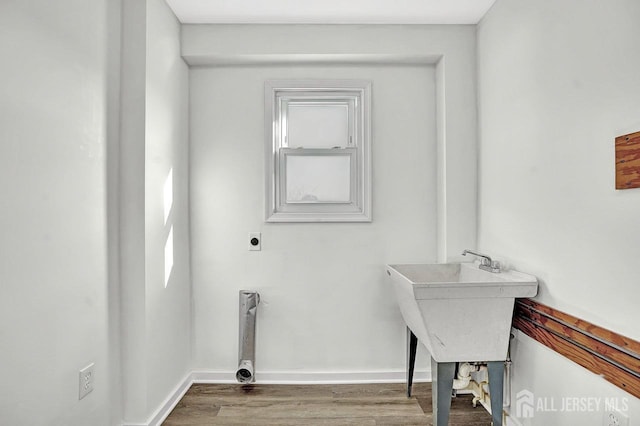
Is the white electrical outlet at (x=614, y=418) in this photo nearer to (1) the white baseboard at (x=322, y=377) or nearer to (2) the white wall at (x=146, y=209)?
(1) the white baseboard at (x=322, y=377)

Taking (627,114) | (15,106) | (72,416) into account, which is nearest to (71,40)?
(15,106)

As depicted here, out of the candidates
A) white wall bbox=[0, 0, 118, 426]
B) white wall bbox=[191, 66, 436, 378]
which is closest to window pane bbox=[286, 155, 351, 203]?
white wall bbox=[191, 66, 436, 378]

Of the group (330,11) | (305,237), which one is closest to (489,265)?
(305,237)

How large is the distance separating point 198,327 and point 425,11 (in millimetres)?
2657

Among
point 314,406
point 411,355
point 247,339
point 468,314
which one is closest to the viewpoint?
point 468,314

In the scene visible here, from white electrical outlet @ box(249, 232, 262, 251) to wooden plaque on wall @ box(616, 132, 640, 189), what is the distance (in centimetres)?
→ 205

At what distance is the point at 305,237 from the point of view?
274 cm

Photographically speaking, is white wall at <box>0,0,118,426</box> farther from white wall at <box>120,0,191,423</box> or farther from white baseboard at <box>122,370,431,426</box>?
white baseboard at <box>122,370,431,426</box>

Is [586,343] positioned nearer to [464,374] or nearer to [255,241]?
[464,374]

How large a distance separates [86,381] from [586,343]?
2.17m

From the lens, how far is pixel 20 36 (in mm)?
1376

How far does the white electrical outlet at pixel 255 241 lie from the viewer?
272 cm

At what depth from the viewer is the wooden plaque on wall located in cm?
128

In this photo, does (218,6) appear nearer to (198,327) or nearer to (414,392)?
(198,327)
